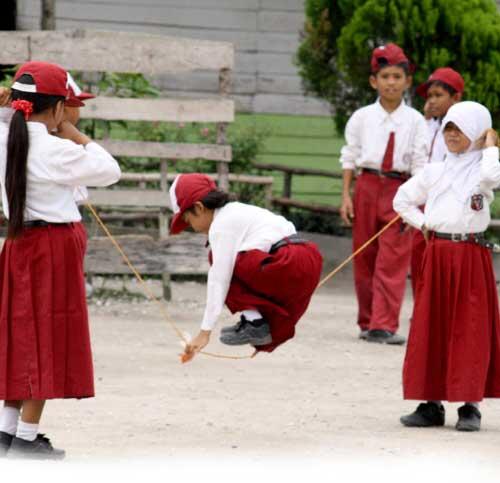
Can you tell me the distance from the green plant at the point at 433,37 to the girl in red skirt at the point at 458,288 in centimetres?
542

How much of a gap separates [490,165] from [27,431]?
257 centimetres

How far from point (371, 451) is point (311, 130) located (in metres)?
8.87

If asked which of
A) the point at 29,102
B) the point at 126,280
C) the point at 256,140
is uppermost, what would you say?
the point at 29,102

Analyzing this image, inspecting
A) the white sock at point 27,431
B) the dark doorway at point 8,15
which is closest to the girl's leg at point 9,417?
the white sock at point 27,431

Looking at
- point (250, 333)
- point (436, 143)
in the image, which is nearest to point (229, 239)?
point (250, 333)

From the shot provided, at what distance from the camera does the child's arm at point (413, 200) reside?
315 inches

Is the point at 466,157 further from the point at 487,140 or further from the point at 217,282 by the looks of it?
the point at 217,282

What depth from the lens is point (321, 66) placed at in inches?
554

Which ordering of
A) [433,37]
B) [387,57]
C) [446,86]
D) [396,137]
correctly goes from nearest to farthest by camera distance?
[446,86] → [396,137] → [387,57] → [433,37]

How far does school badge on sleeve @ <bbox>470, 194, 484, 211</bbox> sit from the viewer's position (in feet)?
A: 25.6

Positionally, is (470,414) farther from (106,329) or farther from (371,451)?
(106,329)

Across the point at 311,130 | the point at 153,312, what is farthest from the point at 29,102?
the point at 311,130

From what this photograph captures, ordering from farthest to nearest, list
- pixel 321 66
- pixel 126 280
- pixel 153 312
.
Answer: pixel 321 66 < pixel 126 280 < pixel 153 312

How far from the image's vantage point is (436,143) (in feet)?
32.8
